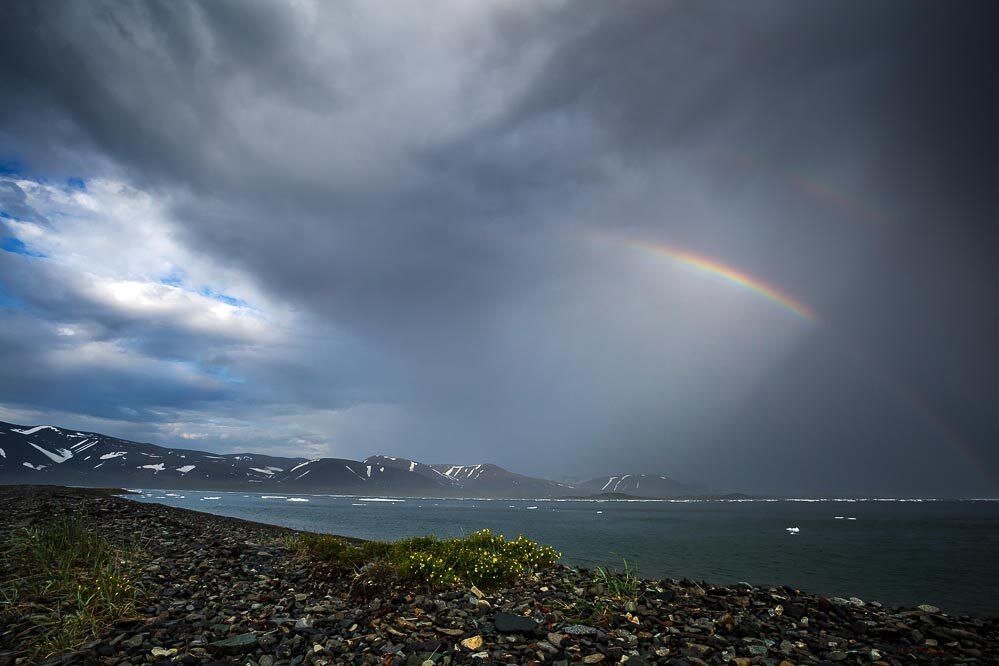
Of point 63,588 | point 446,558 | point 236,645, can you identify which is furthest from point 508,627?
point 63,588

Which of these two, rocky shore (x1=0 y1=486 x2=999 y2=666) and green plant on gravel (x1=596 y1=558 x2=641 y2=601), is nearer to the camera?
rocky shore (x1=0 y1=486 x2=999 y2=666)

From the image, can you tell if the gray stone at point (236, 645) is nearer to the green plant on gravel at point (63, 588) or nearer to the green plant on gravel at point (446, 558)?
the green plant on gravel at point (63, 588)

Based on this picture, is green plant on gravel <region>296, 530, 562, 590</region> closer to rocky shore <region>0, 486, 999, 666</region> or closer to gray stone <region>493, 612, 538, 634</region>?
rocky shore <region>0, 486, 999, 666</region>

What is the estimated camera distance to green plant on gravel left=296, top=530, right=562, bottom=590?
13.6 m

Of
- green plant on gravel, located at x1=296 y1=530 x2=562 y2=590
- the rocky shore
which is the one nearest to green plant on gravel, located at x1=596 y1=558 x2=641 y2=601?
the rocky shore

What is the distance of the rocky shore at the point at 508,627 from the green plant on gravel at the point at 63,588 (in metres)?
0.35

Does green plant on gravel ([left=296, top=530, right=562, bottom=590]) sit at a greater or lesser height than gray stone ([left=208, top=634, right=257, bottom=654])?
greater

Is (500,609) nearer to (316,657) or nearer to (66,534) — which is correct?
(316,657)

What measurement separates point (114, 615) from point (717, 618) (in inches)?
514

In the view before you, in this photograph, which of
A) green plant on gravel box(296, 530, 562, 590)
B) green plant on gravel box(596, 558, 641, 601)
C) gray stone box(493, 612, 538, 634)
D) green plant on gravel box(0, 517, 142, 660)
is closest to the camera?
green plant on gravel box(0, 517, 142, 660)

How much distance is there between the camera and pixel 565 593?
1279 cm

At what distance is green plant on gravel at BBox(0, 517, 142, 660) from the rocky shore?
35cm

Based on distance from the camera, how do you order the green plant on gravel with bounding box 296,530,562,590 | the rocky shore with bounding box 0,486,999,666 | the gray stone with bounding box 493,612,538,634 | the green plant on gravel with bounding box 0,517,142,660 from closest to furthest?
1. the rocky shore with bounding box 0,486,999,666
2. the green plant on gravel with bounding box 0,517,142,660
3. the gray stone with bounding box 493,612,538,634
4. the green plant on gravel with bounding box 296,530,562,590

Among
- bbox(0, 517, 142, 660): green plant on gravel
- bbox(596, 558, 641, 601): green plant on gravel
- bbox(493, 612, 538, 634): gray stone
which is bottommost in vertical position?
bbox(0, 517, 142, 660): green plant on gravel
